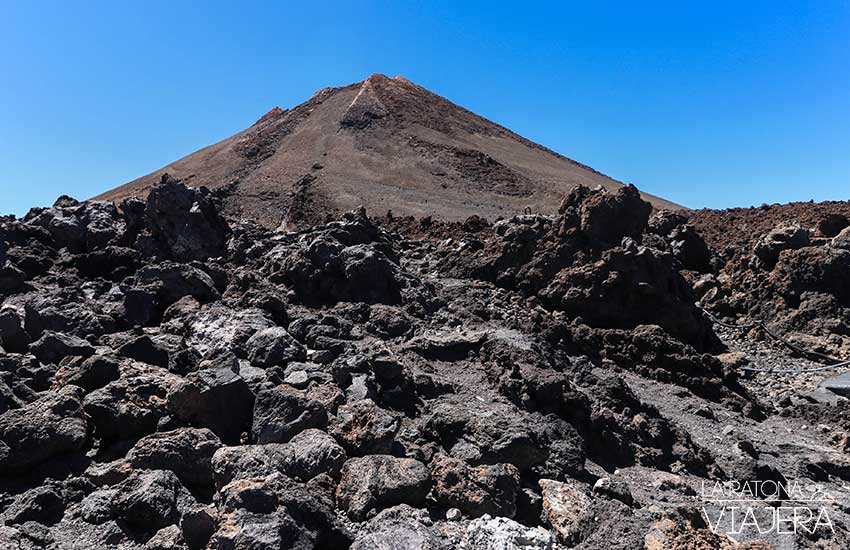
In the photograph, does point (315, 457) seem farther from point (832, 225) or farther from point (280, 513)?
point (832, 225)

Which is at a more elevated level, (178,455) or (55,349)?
(55,349)

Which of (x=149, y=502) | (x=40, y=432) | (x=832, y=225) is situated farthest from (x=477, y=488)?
(x=832, y=225)

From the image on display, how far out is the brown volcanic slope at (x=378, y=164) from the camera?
29.8 metres

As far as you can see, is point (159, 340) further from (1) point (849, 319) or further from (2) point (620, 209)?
(1) point (849, 319)

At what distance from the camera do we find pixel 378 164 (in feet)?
121

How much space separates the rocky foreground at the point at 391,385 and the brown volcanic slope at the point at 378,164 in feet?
50.6

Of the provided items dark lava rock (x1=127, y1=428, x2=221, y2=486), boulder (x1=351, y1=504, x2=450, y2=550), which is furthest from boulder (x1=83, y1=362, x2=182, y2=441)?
boulder (x1=351, y1=504, x2=450, y2=550)

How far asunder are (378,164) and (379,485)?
111ft

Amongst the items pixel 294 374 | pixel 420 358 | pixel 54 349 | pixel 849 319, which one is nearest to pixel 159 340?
pixel 54 349

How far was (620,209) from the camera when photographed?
1120 centimetres

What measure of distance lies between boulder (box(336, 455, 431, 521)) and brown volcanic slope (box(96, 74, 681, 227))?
74.1 feet

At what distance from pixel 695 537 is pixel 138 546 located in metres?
3.53

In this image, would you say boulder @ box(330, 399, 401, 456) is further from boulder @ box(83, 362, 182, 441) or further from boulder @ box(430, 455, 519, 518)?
boulder @ box(83, 362, 182, 441)

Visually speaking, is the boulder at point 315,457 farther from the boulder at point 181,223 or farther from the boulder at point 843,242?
the boulder at point 843,242
